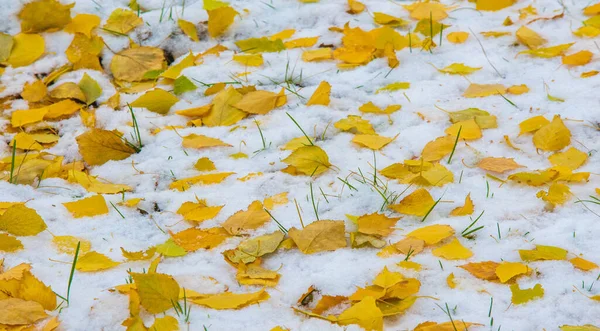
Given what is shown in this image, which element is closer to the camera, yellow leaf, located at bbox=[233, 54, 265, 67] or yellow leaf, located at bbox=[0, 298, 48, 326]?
yellow leaf, located at bbox=[0, 298, 48, 326]

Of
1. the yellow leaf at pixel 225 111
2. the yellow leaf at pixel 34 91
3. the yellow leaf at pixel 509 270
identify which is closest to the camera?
the yellow leaf at pixel 509 270

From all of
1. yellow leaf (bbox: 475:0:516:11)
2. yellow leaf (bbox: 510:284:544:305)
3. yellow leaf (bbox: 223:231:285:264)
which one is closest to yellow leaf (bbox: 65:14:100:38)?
yellow leaf (bbox: 223:231:285:264)

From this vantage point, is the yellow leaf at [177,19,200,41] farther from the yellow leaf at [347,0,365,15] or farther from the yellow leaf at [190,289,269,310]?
the yellow leaf at [190,289,269,310]

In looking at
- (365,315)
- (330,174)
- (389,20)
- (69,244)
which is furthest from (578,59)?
(69,244)

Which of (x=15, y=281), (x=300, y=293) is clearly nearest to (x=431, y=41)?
(x=300, y=293)

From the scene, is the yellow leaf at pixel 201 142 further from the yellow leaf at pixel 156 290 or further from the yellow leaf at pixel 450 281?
the yellow leaf at pixel 450 281

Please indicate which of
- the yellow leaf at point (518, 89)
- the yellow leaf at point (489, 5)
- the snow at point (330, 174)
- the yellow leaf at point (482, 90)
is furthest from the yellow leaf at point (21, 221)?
the yellow leaf at point (489, 5)

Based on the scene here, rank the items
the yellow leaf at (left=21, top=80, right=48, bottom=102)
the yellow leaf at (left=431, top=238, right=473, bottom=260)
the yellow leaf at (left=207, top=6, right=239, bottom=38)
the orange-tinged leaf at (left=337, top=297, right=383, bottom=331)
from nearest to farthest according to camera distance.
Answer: the orange-tinged leaf at (left=337, top=297, right=383, bottom=331) < the yellow leaf at (left=431, top=238, right=473, bottom=260) < the yellow leaf at (left=21, top=80, right=48, bottom=102) < the yellow leaf at (left=207, top=6, right=239, bottom=38)
